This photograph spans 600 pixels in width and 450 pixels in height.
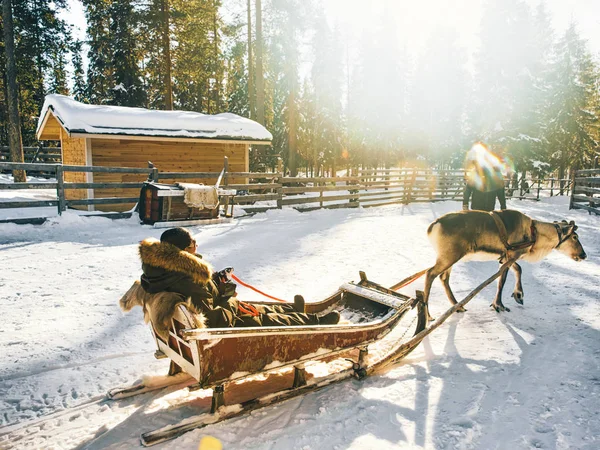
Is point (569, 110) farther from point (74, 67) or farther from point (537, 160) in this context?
point (74, 67)

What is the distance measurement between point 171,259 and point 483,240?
419 cm

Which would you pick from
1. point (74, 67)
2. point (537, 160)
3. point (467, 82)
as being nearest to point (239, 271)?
point (537, 160)

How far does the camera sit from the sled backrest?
2.72 metres

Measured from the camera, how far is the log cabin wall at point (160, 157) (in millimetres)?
13570

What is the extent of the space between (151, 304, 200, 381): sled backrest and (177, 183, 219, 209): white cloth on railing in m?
7.53

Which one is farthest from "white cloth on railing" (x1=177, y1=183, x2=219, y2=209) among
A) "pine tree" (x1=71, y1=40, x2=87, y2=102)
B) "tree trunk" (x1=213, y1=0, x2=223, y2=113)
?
"pine tree" (x1=71, y1=40, x2=87, y2=102)

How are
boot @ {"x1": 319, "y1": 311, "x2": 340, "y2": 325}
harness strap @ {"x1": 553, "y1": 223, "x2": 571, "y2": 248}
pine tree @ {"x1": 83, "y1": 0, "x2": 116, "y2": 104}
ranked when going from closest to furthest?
1. boot @ {"x1": 319, "y1": 311, "x2": 340, "y2": 325}
2. harness strap @ {"x1": 553, "y1": 223, "x2": 571, "y2": 248}
3. pine tree @ {"x1": 83, "y1": 0, "x2": 116, "y2": 104}

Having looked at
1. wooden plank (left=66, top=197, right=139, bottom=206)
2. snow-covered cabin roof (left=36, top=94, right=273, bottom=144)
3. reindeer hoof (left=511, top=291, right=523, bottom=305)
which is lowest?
reindeer hoof (left=511, top=291, right=523, bottom=305)

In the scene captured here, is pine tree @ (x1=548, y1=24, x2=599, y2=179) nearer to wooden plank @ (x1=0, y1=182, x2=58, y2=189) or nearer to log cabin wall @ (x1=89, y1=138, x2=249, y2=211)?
log cabin wall @ (x1=89, y1=138, x2=249, y2=211)

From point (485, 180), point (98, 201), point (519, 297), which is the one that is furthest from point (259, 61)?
point (519, 297)

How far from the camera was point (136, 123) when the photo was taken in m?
13.7

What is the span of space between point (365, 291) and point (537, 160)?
2724 centimetres

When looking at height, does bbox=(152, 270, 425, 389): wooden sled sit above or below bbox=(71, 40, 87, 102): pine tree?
below

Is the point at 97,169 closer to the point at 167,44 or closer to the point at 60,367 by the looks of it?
the point at 60,367
